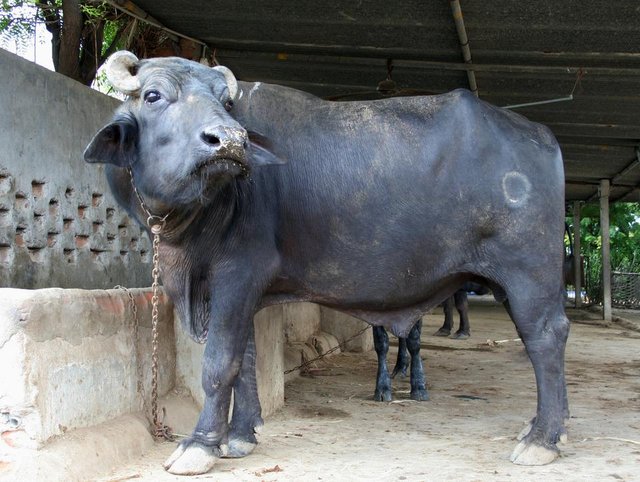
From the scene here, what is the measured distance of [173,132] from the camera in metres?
3.54

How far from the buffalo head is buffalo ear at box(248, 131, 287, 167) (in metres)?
0.02

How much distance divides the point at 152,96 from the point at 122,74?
25cm

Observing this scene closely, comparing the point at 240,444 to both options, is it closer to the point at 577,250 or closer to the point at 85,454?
the point at 85,454

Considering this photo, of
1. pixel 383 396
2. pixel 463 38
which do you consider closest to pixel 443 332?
pixel 383 396

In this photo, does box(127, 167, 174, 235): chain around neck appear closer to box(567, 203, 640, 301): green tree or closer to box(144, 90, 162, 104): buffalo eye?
box(144, 90, 162, 104): buffalo eye

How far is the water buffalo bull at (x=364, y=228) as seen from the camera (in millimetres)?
3949

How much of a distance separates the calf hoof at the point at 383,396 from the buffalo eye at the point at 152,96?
3161 millimetres

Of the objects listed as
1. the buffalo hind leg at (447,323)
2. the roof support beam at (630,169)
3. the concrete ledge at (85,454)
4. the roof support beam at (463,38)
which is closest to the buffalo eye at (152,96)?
the concrete ledge at (85,454)

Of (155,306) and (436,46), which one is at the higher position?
(436,46)

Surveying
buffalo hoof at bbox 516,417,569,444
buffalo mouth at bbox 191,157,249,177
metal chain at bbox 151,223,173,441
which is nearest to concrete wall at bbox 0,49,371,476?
metal chain at bbox 151,223,173,441

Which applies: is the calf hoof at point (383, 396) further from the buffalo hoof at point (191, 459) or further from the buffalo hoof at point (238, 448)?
the buffalo hoof at point (191, 459)

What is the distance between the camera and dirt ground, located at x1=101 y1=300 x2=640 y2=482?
3.88 meters

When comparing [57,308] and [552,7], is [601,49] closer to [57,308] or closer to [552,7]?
[552,7]

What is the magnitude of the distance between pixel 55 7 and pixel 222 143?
7169 mm
